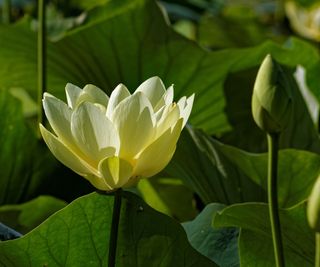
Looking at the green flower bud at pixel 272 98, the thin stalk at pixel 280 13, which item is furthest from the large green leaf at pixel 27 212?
the thin stalk at pixel 280 13

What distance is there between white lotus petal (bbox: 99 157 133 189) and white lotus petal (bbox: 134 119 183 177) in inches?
0.7

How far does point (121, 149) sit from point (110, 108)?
0.24 feet

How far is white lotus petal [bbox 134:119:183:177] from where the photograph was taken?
2.79 feet

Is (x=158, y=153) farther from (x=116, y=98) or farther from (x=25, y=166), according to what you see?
(x=25, y=166)

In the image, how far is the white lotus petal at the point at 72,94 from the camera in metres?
0.95

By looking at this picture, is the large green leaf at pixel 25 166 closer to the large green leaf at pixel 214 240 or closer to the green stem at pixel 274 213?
the large green leaf at pixel 214 240

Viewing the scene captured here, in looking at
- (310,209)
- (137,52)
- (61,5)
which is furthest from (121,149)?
(61,5)

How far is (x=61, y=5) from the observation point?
2660 millimetres

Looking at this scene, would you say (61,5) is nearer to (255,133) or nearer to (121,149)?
(255,133)

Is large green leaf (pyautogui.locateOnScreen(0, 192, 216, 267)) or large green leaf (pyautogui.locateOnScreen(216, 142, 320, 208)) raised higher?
large green leaf (pyautogui.locateOnScreen(0, 192, 216, 267))

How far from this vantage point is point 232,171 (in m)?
1.22

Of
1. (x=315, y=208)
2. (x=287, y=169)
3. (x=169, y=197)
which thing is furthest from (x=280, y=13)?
(x=315, y=208)

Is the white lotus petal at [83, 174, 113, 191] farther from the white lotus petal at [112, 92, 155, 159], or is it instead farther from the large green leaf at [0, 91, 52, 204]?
the large green leaf at [0, 91, 52, 204]

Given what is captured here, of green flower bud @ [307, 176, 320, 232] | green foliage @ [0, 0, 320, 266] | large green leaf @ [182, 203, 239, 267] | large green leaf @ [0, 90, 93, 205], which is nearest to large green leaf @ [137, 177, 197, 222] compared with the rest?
green foliage @ [0, 0, 320, 266]
